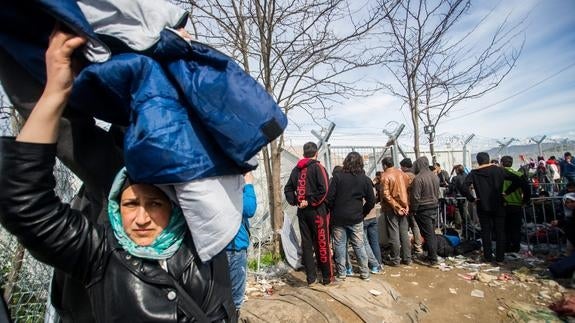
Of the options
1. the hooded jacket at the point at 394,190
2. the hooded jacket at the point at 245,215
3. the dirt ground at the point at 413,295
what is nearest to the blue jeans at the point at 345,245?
the dirt ground at the point at 413,295

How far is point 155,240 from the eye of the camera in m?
1.06

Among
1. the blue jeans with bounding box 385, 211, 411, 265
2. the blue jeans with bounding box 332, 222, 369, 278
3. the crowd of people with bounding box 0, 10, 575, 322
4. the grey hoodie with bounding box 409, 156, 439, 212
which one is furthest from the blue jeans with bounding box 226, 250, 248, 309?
the grey hoodie with bounding box 409, 156, 439, 212

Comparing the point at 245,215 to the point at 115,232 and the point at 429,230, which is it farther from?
the point at 429,230

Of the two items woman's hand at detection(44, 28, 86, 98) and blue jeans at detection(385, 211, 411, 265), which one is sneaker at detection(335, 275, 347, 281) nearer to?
blue jeans at detection(385, 211, 411, 265)

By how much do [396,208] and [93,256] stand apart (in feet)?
17.7

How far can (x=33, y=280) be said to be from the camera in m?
2.25

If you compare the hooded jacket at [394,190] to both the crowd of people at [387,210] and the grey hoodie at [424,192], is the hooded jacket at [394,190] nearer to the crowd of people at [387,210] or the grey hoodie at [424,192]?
the crowd of people at [387,210]

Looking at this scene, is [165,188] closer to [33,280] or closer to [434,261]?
[33,280]

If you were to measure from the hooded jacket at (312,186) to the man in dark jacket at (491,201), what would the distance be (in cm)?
297

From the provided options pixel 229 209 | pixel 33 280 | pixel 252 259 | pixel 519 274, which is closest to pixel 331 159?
pixel 252 259

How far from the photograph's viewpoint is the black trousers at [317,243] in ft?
16.0

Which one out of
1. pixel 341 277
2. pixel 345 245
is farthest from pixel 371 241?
pixel 341 277

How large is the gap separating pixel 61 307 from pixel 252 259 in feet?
15.9

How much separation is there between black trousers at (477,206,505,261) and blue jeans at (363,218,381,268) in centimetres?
193
